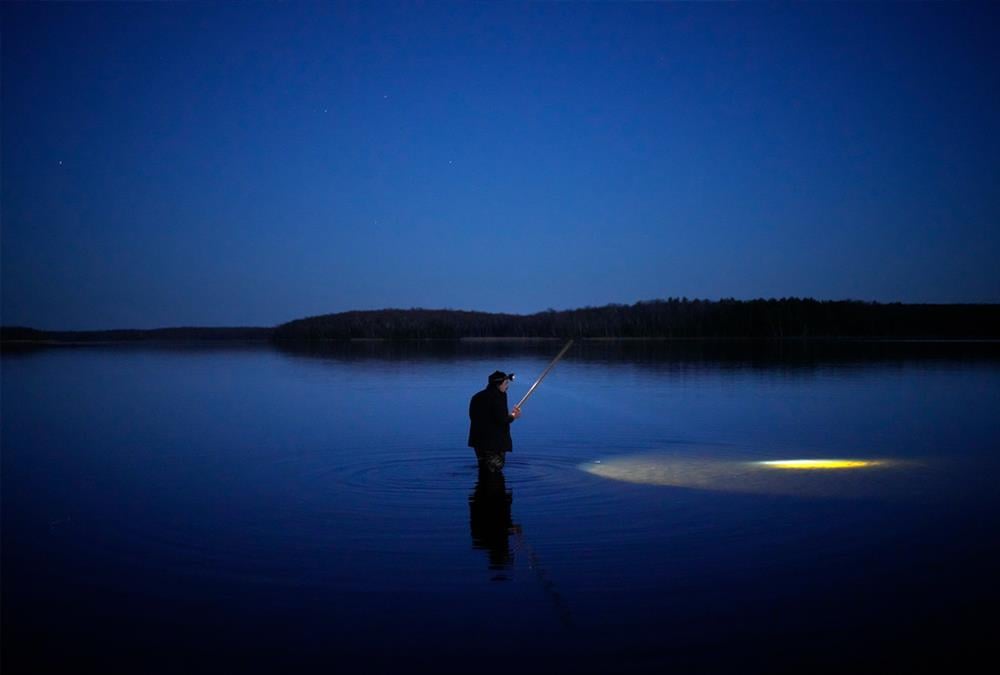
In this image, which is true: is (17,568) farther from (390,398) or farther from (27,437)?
(390,398)

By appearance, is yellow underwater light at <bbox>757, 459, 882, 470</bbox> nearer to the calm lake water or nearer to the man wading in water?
the calm lake water

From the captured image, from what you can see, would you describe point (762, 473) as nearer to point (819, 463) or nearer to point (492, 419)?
point (819, 463)

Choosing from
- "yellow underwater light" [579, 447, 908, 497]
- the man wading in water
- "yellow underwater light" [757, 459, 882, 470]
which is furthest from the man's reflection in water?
"yellow underwater light" [757, 459, 882, 470]

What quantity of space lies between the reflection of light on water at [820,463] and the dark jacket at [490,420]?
4.88 m

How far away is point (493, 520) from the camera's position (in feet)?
35.3

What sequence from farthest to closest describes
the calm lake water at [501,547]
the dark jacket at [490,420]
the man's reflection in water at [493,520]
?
the dark jacket at [490,420] → the man's reflection in water at [493,520] → the calm lake water at [501,547]

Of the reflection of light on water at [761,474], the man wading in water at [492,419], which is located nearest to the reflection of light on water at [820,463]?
the reflection of light on water at [761,474]

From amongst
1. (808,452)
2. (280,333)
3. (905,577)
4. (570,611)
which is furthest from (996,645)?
(280,333)

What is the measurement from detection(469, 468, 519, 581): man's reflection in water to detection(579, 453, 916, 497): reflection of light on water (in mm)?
1981

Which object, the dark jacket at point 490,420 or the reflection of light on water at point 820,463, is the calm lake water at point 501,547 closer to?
the reflection of light on water at point 820,463

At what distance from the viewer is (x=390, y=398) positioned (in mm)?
28781

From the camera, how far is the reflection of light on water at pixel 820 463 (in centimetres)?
1479

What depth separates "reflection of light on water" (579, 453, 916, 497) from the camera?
1276 cm

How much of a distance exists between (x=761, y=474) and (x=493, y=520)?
5343mm
